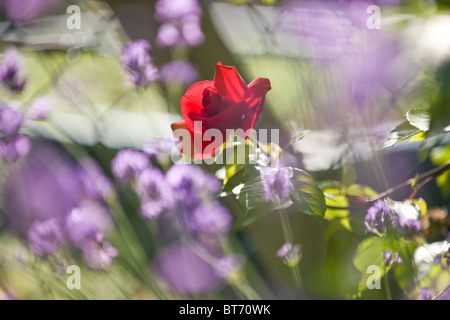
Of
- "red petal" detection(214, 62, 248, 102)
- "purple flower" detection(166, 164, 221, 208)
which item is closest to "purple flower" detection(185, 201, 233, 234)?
"purple flower" detection(166, 164, 221, 208)

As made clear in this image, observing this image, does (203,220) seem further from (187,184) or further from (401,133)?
(401,133)

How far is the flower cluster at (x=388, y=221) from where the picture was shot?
14.9 inches

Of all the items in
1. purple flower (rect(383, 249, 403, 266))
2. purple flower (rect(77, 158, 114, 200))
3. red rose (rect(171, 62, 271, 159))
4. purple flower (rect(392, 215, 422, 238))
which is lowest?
purple flower (rect(383, 249, 403, 266))

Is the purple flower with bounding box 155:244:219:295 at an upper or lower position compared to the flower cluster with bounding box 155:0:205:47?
lower

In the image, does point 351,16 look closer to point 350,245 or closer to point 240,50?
point 350,245

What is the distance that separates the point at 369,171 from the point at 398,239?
15 centimetres

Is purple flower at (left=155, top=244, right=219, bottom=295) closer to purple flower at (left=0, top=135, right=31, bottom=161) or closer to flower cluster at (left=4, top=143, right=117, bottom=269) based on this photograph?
flower cluster at (left=4, top=143, right=117, bottom=269)

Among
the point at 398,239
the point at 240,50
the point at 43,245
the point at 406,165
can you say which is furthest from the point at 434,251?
the point at 240,50

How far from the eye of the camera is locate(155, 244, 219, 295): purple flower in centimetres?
61

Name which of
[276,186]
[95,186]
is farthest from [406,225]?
[95,186]

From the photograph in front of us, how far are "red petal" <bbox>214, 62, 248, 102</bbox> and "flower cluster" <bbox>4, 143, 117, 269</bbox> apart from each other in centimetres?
19

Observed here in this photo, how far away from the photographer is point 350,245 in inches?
18.5

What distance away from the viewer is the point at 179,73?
2.03 feet

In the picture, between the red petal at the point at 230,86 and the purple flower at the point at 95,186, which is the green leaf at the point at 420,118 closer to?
the red petal at the point at 230,86
